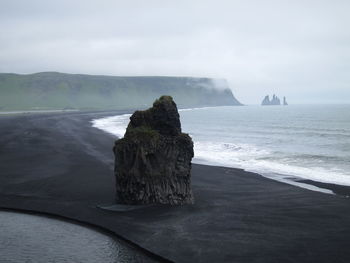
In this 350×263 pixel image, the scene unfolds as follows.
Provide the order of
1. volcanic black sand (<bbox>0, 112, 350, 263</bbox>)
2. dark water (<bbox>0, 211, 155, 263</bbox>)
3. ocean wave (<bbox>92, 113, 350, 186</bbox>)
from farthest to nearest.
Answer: ocean wave (<bbox>92, 113, 350, 186</bbox>), volcanic black sand (<bbox>0, 112, 350, 263</bbox>), dark water (<bbox>0, 211, 155, 263</bbox>)

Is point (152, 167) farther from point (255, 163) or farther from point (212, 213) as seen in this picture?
point (255, 163)

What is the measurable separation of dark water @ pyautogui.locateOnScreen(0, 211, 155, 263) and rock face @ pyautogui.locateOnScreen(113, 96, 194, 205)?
13.7 ft

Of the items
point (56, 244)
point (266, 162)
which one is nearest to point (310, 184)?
point (266, 162)

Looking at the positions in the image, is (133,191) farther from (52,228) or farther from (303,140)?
(303,140)

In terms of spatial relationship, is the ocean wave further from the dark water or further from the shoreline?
the dark water

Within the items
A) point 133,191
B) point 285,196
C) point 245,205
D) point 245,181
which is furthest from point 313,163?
point 133,191

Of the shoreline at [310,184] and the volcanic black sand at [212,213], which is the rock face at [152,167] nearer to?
the volcanic black sand at [212,213]

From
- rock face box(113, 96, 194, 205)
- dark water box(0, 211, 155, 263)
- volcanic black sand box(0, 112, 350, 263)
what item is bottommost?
dark water box(0, 211, 155, 263)

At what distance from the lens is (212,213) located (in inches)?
1027

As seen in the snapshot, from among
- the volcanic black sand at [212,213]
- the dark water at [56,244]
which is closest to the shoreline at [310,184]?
the volcanic black sand at [212,213]

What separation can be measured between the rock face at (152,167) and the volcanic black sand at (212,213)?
1101 millimetres

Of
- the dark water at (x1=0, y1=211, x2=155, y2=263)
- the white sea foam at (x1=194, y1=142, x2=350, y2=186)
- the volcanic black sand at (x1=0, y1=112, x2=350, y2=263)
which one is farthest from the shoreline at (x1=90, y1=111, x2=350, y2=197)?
the dark water at (x1=0, y1=211, x2=155, y2=263)

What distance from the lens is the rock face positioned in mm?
27141

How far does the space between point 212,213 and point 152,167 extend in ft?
15.4
